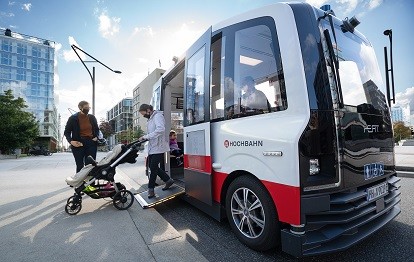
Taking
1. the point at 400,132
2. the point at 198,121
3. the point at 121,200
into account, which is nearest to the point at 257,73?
the point at 198,121

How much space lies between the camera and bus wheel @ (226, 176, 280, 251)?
2506mm

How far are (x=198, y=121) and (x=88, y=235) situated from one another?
209 centimetres

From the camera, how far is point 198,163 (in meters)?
3.75

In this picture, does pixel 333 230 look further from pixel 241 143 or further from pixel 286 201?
pixel 241 143

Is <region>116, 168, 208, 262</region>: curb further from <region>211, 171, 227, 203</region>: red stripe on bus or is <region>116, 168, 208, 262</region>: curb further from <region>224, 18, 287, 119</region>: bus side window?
<region>224, 18, 287, 119</region>: bus side window

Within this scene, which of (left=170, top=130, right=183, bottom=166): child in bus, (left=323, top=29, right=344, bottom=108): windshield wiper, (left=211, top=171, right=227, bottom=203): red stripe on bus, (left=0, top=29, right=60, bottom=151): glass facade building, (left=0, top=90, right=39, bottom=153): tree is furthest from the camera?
(left=0, top=29, right=60, bottom=151): glass facade building

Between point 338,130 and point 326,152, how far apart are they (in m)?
0.25

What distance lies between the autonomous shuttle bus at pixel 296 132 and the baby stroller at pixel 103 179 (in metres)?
1.74

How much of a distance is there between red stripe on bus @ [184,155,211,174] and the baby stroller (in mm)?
1190

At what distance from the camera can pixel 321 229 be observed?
7.67 ft

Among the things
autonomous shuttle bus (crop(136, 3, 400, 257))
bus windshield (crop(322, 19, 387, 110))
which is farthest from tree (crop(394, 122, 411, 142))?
autonomous shuttle bus (crop(136, 3, 400, 257))

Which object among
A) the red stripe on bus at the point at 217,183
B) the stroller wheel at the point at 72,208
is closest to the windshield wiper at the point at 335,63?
the red stripe on bus at the point at 217,183

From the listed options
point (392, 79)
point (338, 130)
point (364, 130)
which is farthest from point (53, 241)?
point (392, 79)

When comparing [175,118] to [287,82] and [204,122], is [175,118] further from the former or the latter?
[287,82]
